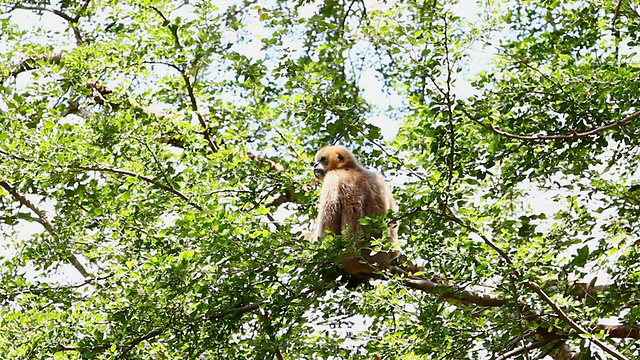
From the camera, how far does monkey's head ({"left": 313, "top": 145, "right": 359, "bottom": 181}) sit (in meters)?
6.14

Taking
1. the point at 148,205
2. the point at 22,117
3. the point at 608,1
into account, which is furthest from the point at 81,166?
the point at 608,1

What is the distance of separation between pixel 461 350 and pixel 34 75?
3.77 meters

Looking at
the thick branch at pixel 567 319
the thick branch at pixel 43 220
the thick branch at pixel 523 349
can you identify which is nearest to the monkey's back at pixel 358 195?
the thick branch at pixel 523 349

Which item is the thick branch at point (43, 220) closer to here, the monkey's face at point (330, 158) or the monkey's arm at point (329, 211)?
the monkey's face at point (330, 158)

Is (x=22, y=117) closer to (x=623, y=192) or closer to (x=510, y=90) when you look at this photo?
(x=510, y=90)

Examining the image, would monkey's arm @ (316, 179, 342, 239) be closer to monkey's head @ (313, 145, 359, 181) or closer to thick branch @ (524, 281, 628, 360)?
monkey's head @ (313, 145, 359, 181)

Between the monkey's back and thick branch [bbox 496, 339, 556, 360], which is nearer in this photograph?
thick branch [bbox 496, 339, 556, 360]

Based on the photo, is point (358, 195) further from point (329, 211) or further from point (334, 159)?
point (334, 159)

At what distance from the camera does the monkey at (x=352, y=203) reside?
537 centimetres

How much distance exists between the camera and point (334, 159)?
20.4ft

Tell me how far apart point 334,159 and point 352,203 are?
2.26ft

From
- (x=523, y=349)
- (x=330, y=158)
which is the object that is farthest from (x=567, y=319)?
(x=330, y=158)

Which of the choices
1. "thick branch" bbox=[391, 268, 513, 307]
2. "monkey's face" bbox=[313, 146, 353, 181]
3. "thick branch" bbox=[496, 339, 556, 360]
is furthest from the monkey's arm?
Result: "thick branch" bbox=[496, 339, 556, 360]

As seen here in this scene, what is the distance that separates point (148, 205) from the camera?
489 cm
